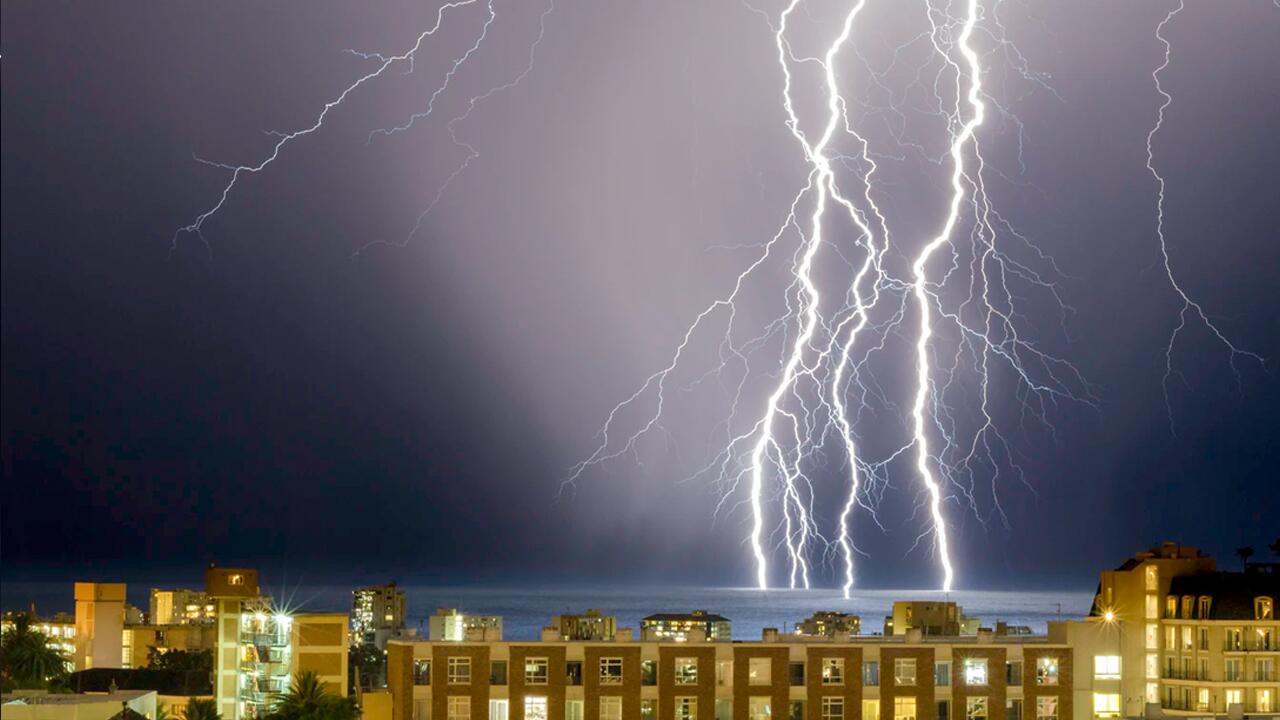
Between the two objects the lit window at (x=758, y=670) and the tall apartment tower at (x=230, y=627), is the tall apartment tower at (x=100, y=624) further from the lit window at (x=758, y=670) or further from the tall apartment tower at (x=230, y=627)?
the lit window at (x=758, y=670)

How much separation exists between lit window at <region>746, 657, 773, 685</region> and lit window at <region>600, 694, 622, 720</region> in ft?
9.16

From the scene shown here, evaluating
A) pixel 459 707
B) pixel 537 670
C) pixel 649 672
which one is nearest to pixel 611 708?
pixel 649 672

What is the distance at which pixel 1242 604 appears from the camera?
5153 centimetres

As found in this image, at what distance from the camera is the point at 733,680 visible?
38406mm

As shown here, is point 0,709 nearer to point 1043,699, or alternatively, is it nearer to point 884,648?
point 884,648

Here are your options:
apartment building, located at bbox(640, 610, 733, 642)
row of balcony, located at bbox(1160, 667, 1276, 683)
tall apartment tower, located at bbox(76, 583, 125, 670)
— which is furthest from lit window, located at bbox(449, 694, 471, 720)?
tall apartment tower, located at bbox(76, 583, 125, 670)

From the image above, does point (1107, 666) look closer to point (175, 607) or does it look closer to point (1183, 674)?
point (1183, 674)

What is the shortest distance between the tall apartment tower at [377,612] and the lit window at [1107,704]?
3591 inches

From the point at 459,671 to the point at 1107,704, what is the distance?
1555 cm

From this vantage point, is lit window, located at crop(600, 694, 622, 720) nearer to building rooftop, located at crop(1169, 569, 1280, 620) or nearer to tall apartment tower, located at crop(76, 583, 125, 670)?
building rooftop, located at crop(1169, 569, 1280, 620)

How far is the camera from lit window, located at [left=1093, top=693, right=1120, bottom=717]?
42.3m

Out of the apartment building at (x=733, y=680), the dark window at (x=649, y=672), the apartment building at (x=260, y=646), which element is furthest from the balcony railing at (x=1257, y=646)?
the apartment building at (x=260, y=646)

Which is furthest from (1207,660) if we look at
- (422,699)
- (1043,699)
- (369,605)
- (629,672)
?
(369,605)

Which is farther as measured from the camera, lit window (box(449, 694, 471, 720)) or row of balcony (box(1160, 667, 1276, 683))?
row of balcony (box(1160, 667, 1276, 683))
